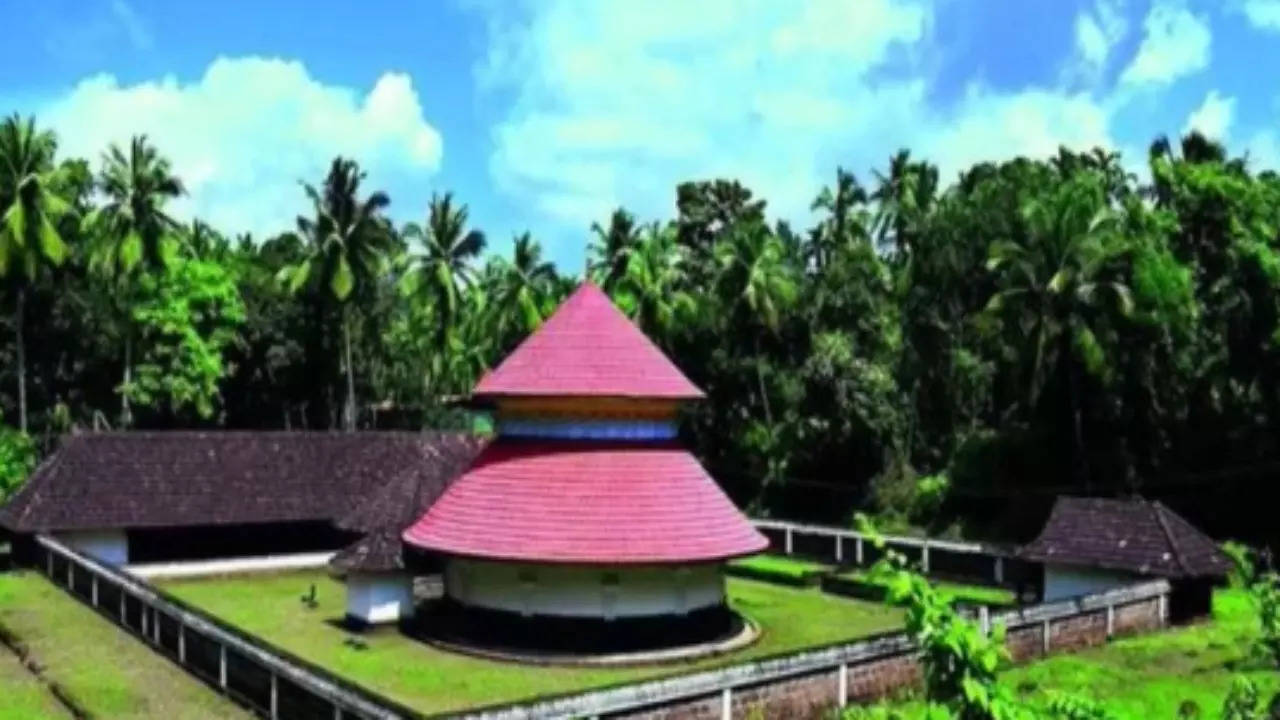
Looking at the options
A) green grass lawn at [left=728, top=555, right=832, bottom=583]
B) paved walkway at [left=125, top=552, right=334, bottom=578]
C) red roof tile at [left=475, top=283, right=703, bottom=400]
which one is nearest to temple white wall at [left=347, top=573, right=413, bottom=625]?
red roof tile at [left=475, top=283, right=703, bottom=400]

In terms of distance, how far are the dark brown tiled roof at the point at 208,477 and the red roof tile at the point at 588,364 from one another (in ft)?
15.0

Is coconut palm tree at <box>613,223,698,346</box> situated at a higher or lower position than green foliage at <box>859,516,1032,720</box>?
→ higher

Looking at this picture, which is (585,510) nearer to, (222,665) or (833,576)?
(222,665)

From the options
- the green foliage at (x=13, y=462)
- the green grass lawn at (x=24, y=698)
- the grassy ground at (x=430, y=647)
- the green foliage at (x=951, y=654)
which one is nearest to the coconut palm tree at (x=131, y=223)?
the green foliage at (x=13, y=462)

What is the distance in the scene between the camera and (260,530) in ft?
99.9

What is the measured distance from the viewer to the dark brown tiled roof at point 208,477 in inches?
1120

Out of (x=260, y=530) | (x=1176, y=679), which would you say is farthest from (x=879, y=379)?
(x=1176, y=679)

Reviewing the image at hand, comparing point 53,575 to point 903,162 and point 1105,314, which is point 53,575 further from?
point 903,162

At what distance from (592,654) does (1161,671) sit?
827cm

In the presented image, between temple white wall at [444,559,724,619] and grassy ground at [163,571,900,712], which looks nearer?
grassy ground at [163,571,900,712]

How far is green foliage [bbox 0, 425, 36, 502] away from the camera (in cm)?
3148

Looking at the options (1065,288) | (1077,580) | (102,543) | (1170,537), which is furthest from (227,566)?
(1065,288)

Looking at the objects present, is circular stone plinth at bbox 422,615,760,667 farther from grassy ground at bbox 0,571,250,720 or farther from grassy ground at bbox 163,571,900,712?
grassy ground at bbox 0,571,250,720

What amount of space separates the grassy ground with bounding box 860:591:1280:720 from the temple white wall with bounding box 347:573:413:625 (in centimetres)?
950
